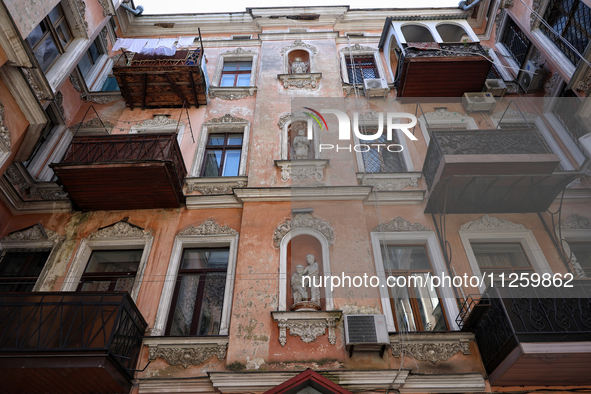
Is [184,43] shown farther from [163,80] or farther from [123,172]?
[123,172]

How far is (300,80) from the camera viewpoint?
1261cm

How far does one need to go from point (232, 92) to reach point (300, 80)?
6.97 ft

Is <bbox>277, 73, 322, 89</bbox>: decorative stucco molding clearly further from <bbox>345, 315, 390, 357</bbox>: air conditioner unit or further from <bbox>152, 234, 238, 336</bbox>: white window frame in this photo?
<bbox>345, 315, 390, 357</bbox>: air conditioner unit

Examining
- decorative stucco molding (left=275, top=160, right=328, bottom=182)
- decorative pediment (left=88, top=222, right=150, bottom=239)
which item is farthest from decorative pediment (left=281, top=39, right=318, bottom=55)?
decorative pediment (left=88, top=222, right=150, bottom=239)

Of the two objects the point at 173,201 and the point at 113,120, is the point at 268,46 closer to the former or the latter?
the point at 113,120

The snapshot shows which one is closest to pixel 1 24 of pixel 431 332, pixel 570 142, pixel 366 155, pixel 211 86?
pixel 211 86

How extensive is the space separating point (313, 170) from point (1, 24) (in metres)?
6.75

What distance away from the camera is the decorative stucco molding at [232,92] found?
12.8 meters

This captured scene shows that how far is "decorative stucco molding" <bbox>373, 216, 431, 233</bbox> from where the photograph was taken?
A: 29.2ft

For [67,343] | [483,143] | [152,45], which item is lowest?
[67,343]

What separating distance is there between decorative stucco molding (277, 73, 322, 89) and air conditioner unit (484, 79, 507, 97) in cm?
487

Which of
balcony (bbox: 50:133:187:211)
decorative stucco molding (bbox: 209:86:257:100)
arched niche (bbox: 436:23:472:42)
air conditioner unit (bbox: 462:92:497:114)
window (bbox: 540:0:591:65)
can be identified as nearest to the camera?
balcony (bbox: 50:133:187:211)

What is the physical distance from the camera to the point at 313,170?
995 cm
